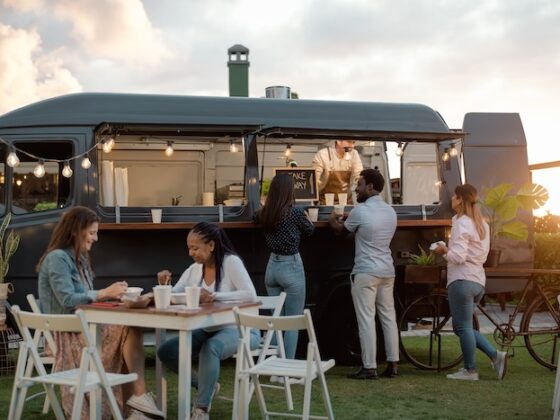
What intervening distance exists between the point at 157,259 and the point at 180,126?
48.0 inches

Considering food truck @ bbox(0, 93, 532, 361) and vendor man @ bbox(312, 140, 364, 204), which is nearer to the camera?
food truck @ bbox(0, 93, 532, 361)

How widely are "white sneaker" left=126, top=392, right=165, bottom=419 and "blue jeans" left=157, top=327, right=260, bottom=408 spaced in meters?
0.28

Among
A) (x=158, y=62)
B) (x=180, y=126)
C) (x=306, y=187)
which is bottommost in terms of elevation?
(x=306, y=187)

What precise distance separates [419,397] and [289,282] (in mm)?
1408

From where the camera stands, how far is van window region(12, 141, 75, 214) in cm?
770

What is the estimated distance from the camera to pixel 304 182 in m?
8.41

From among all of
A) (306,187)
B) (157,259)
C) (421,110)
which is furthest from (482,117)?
(157,259)

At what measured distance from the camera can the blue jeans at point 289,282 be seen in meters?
7.23

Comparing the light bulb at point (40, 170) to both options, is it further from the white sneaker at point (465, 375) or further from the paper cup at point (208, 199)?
the white sneaker at point (465, 375)

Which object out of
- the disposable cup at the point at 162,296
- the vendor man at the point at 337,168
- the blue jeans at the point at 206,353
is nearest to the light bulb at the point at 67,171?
the vendor man at the point at 337,168

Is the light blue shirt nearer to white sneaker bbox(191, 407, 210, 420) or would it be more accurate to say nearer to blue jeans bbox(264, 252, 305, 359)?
blue jeans bbox(264, 252, 305, 359)

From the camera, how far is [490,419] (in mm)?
6043

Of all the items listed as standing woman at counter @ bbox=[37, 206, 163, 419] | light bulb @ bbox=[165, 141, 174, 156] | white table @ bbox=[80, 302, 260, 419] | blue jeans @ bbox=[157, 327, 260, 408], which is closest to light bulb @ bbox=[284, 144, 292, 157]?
light bulb @ bbox=[165, 141, 174, 156]

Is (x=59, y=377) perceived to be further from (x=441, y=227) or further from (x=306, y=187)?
(x=441, y=227)
